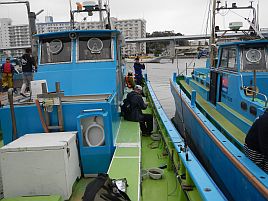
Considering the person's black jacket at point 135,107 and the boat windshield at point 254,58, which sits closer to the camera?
the person's black jacket at point 135,107

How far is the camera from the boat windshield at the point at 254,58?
564cm

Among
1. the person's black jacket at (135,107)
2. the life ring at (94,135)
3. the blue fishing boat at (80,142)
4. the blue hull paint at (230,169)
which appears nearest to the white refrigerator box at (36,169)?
the blue fishing boat at (80,142)

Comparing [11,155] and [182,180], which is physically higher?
[11,155]

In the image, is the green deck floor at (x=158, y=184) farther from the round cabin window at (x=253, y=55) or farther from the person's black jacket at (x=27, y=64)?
the person's black jacket at (x=27, y=64)

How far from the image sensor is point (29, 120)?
12.3 ft

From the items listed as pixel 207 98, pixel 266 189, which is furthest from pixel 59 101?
pixel 207 98

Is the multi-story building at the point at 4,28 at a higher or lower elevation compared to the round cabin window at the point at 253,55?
higher

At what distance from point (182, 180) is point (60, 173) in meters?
1.40

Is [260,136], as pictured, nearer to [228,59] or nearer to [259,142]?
[259,142]

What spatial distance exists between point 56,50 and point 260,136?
12.1 feet

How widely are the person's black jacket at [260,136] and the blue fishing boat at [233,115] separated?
10.4 inches

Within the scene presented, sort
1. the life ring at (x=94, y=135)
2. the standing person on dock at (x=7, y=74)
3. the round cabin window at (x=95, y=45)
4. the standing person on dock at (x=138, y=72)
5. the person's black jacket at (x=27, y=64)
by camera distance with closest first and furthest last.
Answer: the life ring at (x=94, y=135) < the round cabin window at (x=95, y=45) < the person's black jacket at (x=27, y=64) < the standing person on dock at (x=138, y=72) < the standing person on dock at (x=7, y=74)

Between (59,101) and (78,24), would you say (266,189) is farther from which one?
(78,24)

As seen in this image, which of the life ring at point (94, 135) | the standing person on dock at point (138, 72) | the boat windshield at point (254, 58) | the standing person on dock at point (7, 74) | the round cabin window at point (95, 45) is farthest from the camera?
the standing person on dock at point (7, 74)
